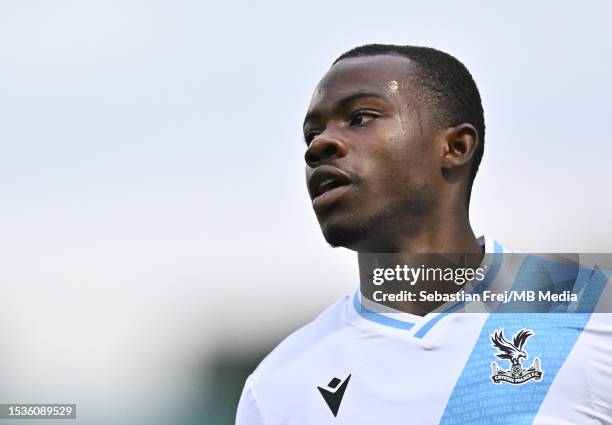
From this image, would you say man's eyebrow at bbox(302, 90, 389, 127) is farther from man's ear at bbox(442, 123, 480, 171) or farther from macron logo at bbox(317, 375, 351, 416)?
macron logo at bbox(317, 375, 351, 416)

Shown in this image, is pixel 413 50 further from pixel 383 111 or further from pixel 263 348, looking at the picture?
pixel 263 348

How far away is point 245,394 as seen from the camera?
493 centimetres

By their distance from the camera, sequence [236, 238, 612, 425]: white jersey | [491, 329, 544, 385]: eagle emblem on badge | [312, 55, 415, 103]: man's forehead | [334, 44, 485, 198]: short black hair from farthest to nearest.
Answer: [334, 44, 485, 198]: short black hair < [312, 55, 415, 103]: man's forehead < [491, 329, 544, 385]: eagle emblem on badge < [236, 238, 612, 425]: white jersey

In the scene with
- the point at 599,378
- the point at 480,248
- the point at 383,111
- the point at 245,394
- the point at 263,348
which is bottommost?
the point at 263,348

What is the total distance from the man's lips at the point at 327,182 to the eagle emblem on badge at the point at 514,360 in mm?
873

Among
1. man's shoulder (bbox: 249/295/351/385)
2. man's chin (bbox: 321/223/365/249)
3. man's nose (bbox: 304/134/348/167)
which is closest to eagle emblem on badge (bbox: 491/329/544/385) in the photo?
man's chin (bbox: 321/223/365/249)

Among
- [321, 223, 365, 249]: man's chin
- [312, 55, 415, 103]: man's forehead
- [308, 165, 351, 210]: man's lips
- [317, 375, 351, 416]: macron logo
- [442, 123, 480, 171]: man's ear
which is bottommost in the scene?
[317, 375, 351, 416]: macron logo

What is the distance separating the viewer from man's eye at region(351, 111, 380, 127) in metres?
4.50

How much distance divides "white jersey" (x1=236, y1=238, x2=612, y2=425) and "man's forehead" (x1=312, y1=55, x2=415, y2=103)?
0.81 m

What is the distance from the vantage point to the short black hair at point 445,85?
15.3 ft

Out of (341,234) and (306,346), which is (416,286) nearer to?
(341,234)

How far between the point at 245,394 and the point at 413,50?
1723mm

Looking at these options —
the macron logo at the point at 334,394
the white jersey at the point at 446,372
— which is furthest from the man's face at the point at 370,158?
the macron logo at the point at 334,394

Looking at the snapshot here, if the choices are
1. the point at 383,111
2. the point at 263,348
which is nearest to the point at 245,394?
the point at 383,111
